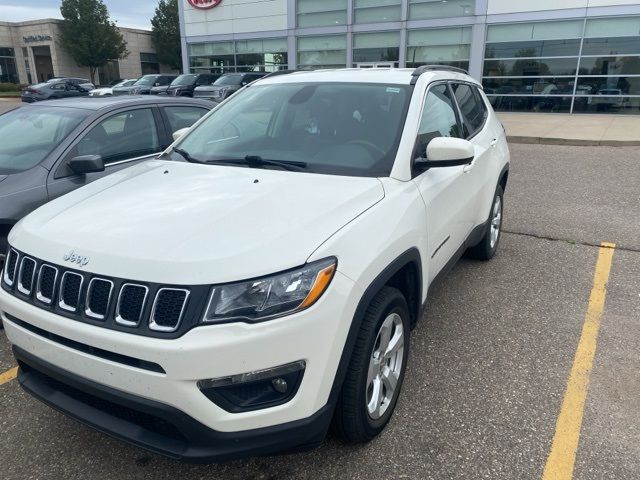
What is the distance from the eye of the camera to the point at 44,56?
51.7 meters

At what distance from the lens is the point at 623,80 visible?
1811 cm

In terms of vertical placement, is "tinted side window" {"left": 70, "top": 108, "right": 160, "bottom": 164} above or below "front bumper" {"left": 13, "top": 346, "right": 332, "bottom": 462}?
above

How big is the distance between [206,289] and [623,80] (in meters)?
20.6

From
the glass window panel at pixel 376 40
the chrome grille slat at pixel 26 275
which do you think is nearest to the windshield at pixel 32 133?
the chrome grille slat at pixel 26 275

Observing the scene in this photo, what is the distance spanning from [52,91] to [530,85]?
22.5m

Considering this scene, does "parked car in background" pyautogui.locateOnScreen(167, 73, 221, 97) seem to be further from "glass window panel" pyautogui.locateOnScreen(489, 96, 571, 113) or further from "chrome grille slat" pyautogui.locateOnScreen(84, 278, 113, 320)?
"chrome grille slat" pyautogui.locateOnScreen(84, 278, 113, 320)

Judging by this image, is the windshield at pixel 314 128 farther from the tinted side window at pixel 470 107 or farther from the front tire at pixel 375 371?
the tinted side window at pixel 470 107

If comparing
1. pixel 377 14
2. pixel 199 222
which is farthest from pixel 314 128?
pixel 377 14

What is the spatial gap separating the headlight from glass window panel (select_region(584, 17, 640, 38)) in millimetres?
20374

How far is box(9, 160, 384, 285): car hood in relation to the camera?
6.45 feet

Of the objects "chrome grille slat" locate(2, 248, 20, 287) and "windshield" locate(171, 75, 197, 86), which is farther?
"windshield" locate(171, 75, 197, 86)

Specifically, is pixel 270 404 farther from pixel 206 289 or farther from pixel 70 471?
pixel 70 471

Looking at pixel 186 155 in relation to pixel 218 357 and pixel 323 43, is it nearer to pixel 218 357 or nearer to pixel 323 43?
pixel 218 357

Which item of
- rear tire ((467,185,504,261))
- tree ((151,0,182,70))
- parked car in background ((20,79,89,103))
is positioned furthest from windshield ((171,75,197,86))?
tree ((151,0,182,70))
